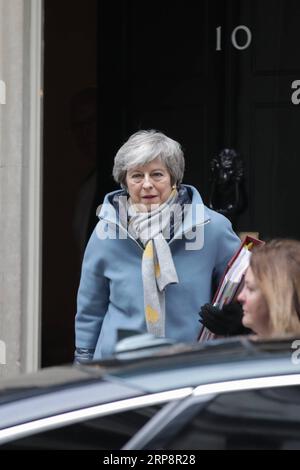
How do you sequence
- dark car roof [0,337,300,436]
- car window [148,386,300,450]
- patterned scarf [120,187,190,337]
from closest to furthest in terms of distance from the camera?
car window [148,386,300,450] < dark car roof [0,337,300,436] < patterned scarf [120,187,190,337]

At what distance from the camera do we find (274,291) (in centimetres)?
416

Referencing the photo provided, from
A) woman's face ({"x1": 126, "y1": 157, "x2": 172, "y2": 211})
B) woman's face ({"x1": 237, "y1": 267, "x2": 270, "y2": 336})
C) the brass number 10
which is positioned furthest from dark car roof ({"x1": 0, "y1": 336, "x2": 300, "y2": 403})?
the brass number 10

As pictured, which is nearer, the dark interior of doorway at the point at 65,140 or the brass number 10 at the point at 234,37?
the brass number 10 at the point at 234,37

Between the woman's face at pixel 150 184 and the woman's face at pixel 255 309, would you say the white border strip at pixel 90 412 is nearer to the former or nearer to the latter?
the woman's face at pixel 255 309

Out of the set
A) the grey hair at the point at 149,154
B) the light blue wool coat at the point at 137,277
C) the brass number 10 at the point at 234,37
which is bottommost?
the light blue wool coat at the point at 137,277

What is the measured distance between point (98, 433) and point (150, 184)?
277 centimetres

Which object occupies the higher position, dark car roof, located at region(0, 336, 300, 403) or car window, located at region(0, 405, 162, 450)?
dark car roof, located at region(0, 336, 300, 403)

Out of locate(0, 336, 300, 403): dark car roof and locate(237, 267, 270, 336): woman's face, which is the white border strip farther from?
locate(237, 267, 270, 336): woman's face

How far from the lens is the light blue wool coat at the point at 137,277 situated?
5516 mm

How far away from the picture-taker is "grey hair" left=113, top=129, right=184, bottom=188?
5.67 m

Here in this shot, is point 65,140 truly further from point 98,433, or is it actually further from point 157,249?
point 98,433

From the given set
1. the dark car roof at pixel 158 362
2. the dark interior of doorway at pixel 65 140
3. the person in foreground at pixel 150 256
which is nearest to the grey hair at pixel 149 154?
the person in foreground at pixel 150 256
